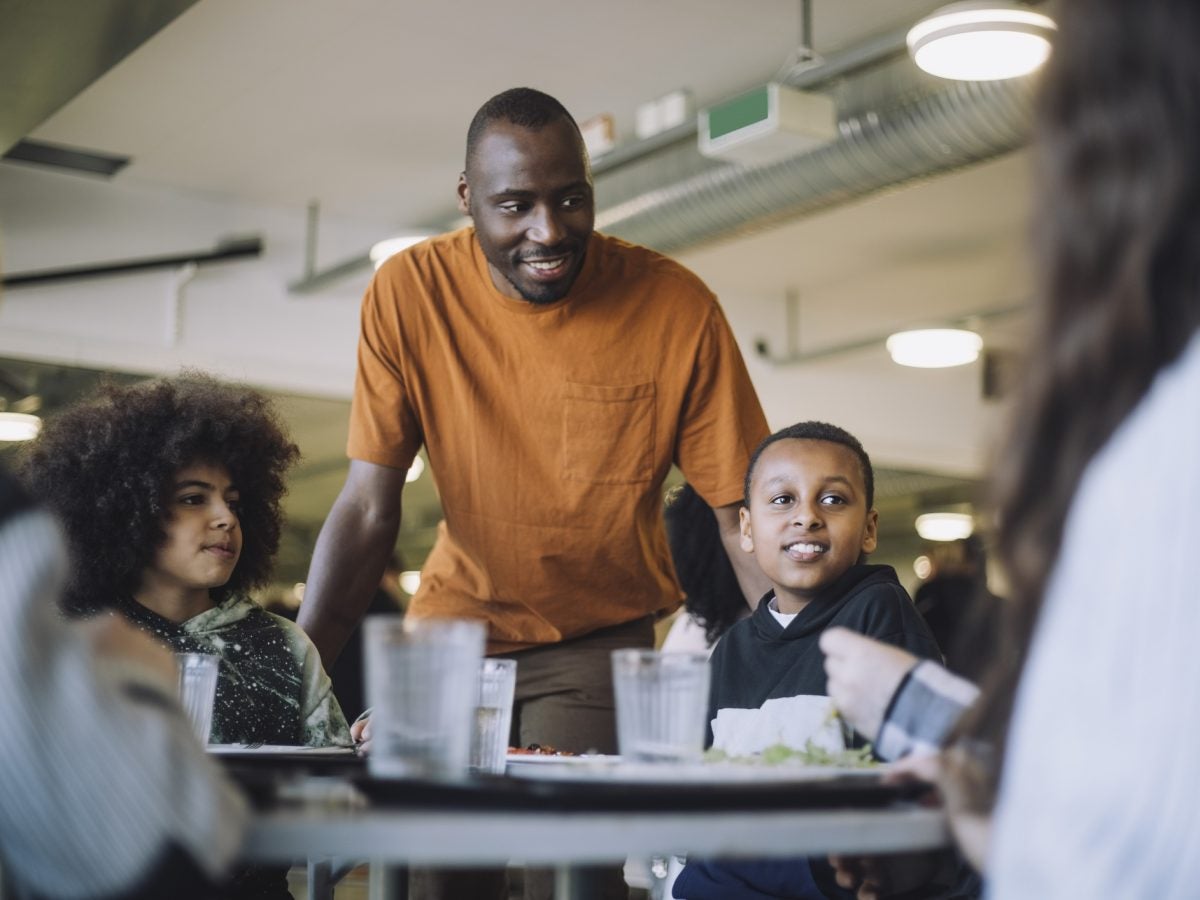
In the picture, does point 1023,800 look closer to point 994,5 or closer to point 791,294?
point 994,5

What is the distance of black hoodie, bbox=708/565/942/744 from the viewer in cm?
167

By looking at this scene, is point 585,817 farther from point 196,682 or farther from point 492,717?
point 196,682

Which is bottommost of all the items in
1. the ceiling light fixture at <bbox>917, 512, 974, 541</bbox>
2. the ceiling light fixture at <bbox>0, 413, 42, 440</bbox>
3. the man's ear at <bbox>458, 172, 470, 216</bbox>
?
the man's ear at <bbox>458, 172, 470, 216</bbox>

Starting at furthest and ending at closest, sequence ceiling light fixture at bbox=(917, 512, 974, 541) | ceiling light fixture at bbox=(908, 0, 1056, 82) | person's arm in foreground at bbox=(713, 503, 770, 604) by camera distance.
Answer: ceiling light fixture at bbox=(917, 512, 974, 541)
ceiling light fixture at bbox=(908, 0, 1056, 82)
person's arm in foreground at bbox=(713, 503, 770, 604)

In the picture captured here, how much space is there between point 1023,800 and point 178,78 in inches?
187

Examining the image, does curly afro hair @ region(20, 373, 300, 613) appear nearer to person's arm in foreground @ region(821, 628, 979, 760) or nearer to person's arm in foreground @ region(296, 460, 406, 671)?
person's arm in foreground @ region(296, 460, 406, 671)

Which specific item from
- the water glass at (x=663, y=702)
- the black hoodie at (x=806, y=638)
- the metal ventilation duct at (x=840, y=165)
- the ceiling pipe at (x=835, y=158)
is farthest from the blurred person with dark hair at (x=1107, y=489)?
the metal ventilation duct at (x=840, y=165)

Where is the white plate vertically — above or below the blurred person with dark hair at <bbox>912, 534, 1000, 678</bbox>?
below

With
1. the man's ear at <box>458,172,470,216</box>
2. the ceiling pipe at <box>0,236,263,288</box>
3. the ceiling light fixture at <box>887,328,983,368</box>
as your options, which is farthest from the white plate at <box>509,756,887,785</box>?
the ceiling light fixture at <box>887,328,983,368</box>

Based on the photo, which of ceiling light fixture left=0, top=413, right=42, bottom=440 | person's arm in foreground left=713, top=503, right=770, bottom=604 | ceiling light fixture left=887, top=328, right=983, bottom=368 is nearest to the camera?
person's arm in foreground left=713, top=503, right=770, bottom=604

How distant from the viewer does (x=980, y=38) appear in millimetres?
3344

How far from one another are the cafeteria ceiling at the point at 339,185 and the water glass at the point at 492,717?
233cm

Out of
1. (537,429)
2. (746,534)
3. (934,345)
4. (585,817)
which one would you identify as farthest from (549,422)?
(934,345)

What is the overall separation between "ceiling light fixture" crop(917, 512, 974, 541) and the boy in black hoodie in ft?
31.2
